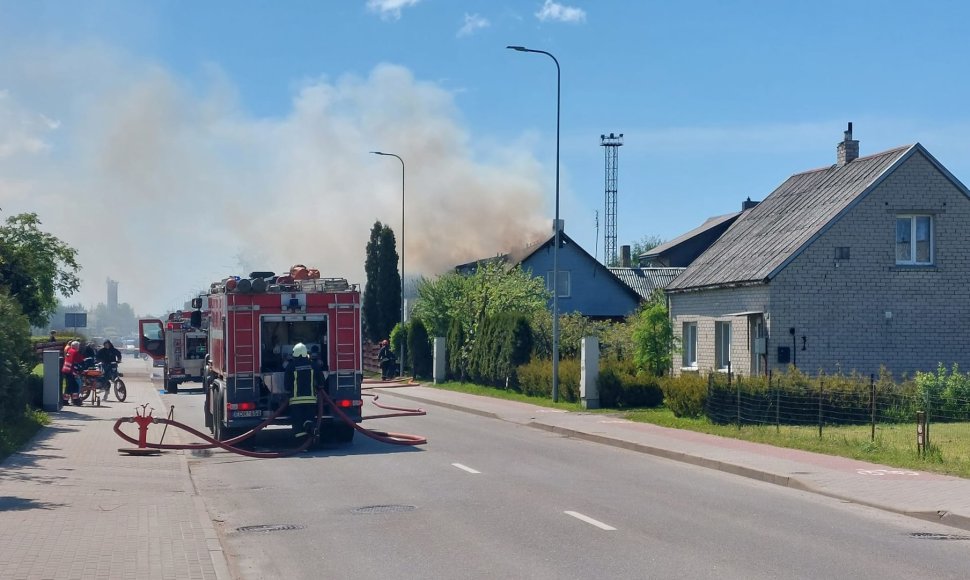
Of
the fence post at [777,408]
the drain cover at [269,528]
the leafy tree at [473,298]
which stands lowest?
the drain cover at [269,528]

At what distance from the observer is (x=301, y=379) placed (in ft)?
62.0

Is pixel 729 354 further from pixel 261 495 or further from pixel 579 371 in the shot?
pixel 261 495

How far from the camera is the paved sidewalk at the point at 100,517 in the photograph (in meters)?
8.84

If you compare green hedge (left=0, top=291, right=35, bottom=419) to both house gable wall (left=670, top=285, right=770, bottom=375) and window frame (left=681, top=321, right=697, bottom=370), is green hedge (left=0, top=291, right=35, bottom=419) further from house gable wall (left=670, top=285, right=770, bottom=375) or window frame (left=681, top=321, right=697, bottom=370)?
window frame (left=681, top=321, right=697, bottom=370)

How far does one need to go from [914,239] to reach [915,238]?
4 cm

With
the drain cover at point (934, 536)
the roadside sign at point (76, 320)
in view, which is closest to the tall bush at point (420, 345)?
the roadside sign at point (76, 320)

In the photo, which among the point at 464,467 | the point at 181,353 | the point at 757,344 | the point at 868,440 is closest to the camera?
the point at 464,467

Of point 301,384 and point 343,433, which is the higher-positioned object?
point 301,384

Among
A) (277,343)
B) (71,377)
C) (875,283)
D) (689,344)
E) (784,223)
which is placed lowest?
(71,377)

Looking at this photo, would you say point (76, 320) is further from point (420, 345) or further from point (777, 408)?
point (777, 408)

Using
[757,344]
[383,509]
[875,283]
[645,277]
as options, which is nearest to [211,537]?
[383,509]

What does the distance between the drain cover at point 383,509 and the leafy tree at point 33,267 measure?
14760 mm

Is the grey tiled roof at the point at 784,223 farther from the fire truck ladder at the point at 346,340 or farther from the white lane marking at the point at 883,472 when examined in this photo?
the fire truck ladder at the point at 346,340

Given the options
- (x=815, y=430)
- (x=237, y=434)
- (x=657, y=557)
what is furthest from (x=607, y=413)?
(x=657, y=557)
